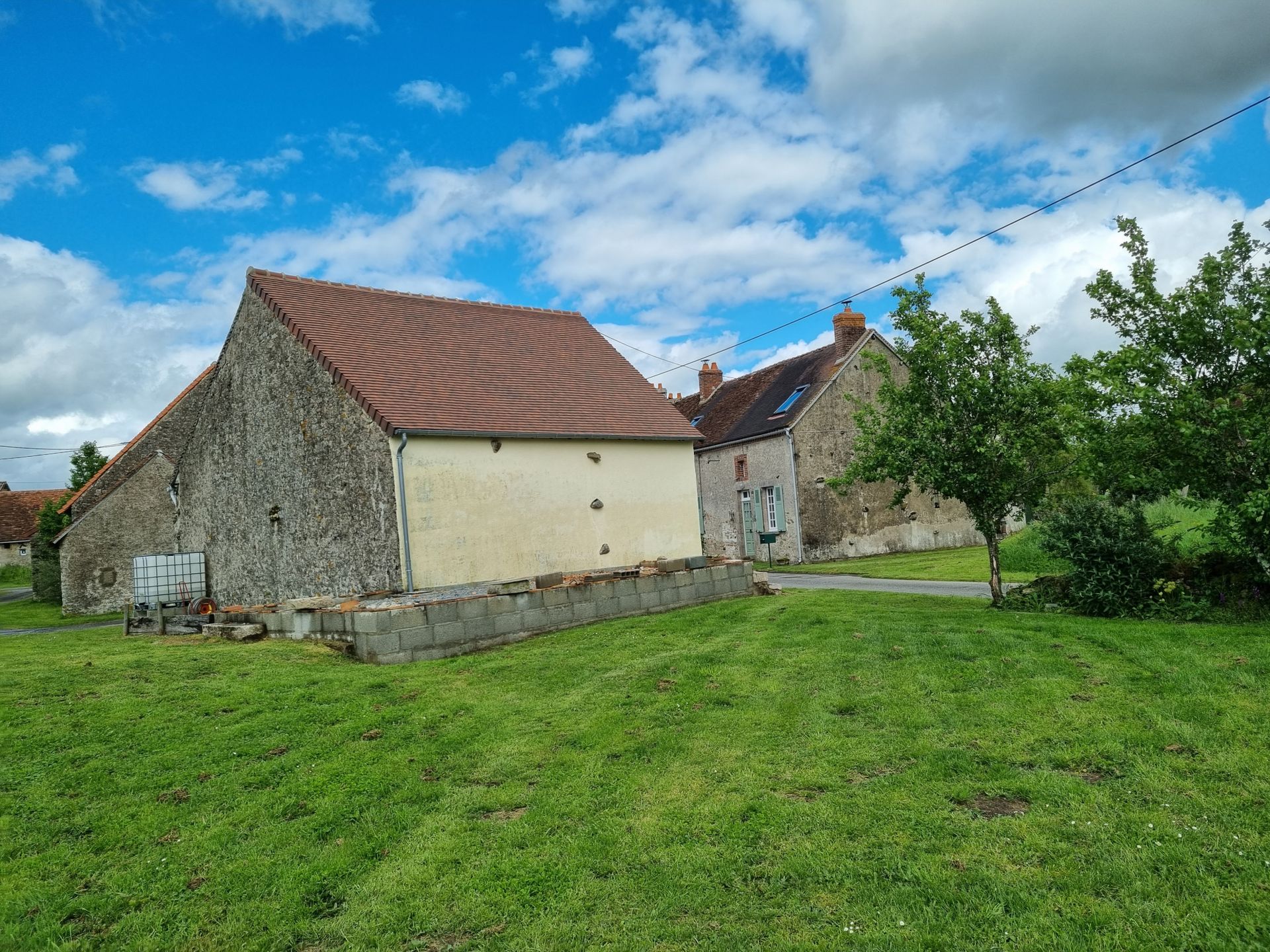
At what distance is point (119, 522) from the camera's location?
92.3 ft

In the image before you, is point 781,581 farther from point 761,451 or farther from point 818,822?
point 818,822

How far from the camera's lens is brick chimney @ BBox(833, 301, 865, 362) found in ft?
103

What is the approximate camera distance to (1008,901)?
4.14m

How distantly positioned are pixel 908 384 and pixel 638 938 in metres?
11.7

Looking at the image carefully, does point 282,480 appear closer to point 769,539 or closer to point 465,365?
point 465,365

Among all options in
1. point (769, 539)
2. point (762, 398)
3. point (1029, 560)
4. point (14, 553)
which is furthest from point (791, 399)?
point (14, 553)

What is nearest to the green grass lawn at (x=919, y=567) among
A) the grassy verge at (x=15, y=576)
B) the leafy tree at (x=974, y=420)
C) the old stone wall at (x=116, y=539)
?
the leafy tree at (x=974, y=420)

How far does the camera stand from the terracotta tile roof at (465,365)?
14.9 metres

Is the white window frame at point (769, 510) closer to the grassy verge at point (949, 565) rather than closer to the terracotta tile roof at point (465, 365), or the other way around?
the grassy verge at point (949, 565)

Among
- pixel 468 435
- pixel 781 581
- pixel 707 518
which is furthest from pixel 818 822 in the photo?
pixel 707 518

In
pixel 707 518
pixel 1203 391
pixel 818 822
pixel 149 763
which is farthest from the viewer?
pixel 707 518

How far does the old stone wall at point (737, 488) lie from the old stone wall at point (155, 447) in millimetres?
19655

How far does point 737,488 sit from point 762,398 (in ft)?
13.6

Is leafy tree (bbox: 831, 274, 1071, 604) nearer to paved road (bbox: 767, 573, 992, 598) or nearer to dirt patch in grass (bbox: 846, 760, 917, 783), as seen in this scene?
paved road (bbox: 767, 573, 992, 598)
